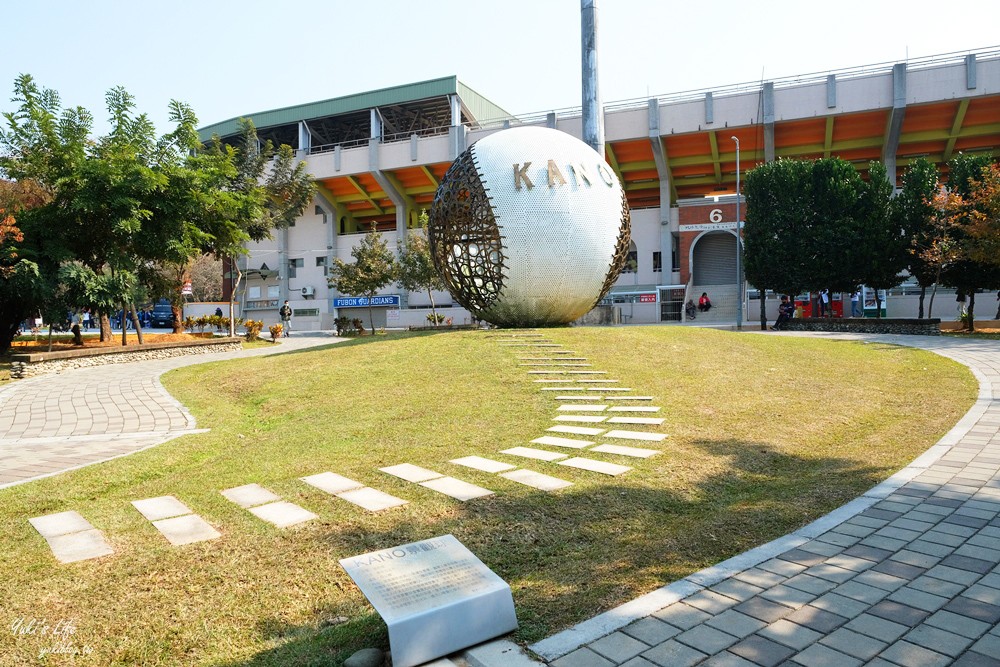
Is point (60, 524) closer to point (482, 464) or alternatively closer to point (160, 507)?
point (160, 507)

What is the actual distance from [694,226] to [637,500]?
37.4m

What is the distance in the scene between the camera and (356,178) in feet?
162

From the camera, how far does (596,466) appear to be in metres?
5.89

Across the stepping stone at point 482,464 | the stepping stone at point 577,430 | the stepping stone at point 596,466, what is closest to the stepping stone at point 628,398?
the stepping stone at point 577,430

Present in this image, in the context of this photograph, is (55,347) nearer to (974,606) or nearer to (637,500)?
(637,500)

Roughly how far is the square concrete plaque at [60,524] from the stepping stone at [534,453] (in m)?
3.72

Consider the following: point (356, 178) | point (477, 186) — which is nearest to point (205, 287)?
point (356, 178)

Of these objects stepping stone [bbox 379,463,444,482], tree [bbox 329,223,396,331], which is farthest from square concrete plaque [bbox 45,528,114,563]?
tree [bbox 329,223,396,331]

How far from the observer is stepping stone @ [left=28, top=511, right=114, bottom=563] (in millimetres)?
3898

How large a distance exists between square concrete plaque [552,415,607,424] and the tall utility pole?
21420 millimetres

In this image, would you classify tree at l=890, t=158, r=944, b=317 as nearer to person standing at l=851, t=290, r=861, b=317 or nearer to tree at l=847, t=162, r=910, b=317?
tree at l=847, t=162, r=910, b=317

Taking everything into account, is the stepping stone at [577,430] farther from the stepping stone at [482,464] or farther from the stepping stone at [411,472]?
the stepping stone at [411,472]

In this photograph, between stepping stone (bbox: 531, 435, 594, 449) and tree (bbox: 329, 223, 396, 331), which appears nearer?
stepping stone (bbox: 531, 435, 594, 449)

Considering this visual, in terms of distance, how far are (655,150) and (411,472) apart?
3822cm
